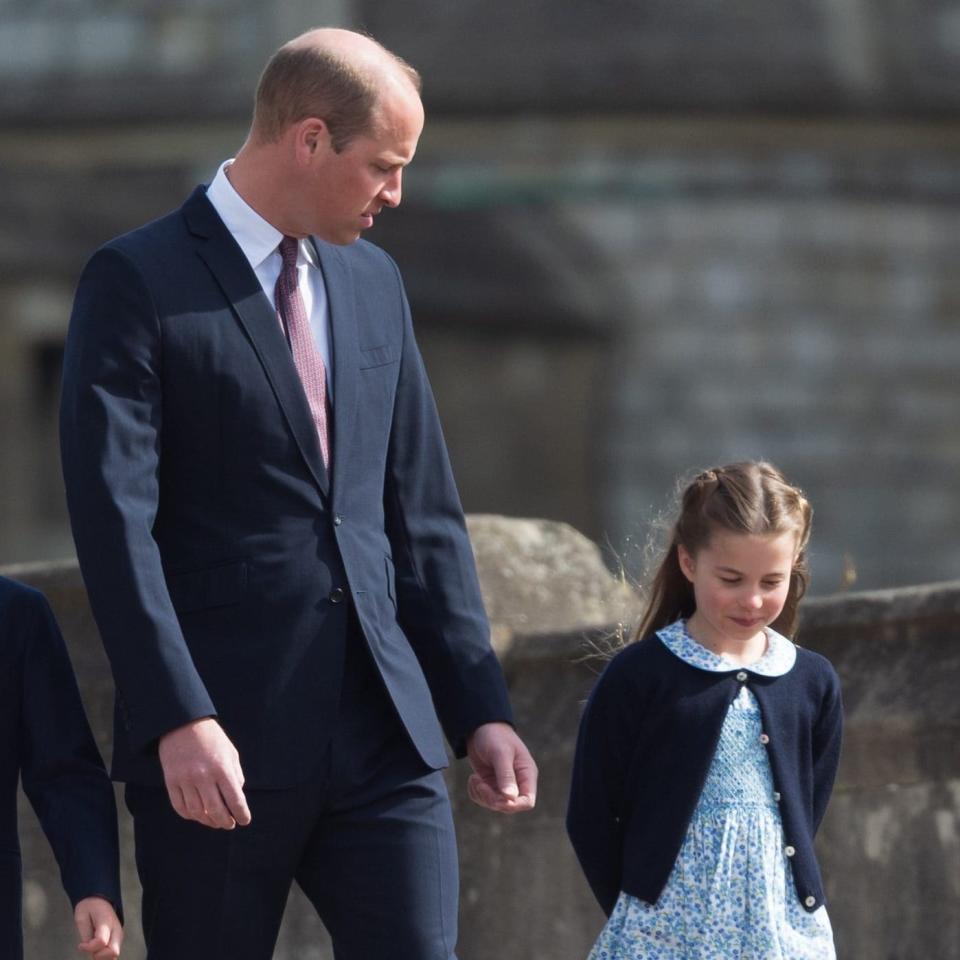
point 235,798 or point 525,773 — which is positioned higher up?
point 235,798

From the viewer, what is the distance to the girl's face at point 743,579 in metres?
3.54

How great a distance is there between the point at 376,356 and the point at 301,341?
0.14m

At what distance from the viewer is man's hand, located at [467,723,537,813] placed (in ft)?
11.4

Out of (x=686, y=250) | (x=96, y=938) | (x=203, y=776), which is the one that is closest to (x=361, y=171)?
(x=203, y=776)

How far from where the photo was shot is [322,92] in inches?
133

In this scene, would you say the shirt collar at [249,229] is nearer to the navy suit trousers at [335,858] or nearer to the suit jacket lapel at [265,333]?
the suit jacket lapel at [265,333]

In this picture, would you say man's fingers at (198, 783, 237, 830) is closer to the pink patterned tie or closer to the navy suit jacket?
the navy suit jacket

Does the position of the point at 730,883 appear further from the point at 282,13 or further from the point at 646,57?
the point at 282,13

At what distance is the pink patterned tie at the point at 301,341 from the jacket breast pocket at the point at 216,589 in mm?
201

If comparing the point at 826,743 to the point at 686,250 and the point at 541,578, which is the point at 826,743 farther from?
the point at 686,250

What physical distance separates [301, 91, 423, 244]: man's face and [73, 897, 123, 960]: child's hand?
3.15 feet

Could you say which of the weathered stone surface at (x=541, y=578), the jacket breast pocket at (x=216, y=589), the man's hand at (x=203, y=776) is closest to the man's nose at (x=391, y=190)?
the jacket breast pocket at (x=216, y=589)

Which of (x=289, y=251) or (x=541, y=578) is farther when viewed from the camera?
(x=541, y=578)

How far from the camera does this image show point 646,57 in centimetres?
1622
